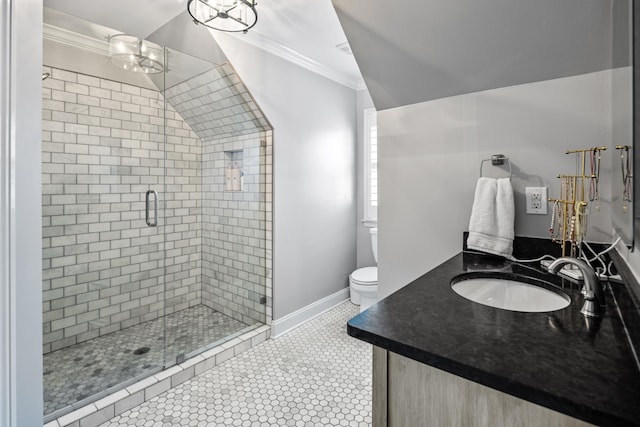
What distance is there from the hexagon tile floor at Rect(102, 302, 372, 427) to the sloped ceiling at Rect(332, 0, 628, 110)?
5.75 feet

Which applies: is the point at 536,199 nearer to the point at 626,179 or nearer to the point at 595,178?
the point at 595,178

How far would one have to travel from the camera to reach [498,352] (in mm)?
632

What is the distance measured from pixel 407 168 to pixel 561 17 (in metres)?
0.91

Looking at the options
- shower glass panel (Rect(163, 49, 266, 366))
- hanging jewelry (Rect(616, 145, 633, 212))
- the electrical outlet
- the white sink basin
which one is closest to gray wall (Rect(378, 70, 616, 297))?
the electrical outlet

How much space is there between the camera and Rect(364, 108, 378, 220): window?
336cm

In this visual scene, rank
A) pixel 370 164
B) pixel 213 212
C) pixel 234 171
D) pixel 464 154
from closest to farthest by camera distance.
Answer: pixel 464 154 → pixel 234 171 → pixel 213 212 → pixel 370 164

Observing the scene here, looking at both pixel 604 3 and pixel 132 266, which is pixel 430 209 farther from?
pixel 132 266

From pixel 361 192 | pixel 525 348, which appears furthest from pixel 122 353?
pixel 361 192

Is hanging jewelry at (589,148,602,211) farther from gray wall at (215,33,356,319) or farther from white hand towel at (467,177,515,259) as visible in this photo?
gray wall at (215,33,356,319)

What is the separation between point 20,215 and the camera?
1262mm

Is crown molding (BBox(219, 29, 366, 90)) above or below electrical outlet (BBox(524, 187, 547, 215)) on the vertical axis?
above

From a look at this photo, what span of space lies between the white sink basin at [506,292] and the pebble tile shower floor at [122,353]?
1.91 meters

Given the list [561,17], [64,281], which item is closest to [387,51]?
[561,17]

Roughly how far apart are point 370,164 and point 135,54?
7.42 feet
